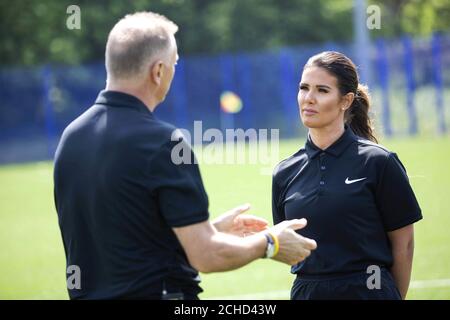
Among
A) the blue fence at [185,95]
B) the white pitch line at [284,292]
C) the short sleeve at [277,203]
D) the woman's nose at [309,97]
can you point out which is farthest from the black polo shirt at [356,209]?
the blue fence at [185,95]

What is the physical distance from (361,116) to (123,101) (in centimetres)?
216

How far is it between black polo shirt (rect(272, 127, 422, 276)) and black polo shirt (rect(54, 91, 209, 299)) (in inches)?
45.3

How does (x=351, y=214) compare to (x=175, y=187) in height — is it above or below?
below

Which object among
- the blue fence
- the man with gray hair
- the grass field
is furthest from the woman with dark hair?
the blue fence

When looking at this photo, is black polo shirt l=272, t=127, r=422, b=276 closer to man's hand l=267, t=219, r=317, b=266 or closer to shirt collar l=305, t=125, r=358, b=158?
shirt collar l=305, t=125, r=358, b=158

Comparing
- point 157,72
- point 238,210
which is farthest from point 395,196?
point 157,72

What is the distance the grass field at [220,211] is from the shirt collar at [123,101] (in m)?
2.88

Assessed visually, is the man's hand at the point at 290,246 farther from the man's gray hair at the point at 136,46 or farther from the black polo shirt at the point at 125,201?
the man's gray hair at the point at 136,46

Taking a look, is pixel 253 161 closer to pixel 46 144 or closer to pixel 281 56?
pixel 281 56

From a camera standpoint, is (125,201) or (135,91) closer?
(125,201)

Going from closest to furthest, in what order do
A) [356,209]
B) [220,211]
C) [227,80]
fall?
[356,209]
[220,211]
[227,80]

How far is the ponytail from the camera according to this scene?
5.45m

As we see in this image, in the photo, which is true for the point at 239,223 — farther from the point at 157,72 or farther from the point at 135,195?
the point at 157,72

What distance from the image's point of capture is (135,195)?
3795 mm
